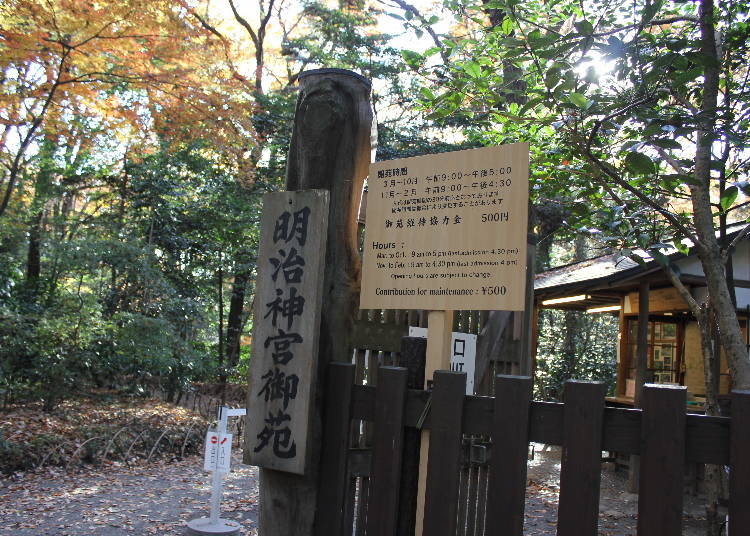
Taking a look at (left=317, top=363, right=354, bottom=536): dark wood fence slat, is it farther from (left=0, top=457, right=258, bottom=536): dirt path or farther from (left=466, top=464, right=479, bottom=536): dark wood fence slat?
(left=0, top=457, right=258, bottom=536): dirt path

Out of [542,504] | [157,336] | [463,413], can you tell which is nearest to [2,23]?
[157,336]

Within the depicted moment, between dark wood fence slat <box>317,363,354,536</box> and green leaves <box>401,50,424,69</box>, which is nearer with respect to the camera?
dark wood fence slat <box>317,363,354,536</box>

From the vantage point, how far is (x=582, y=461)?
2.16 metres

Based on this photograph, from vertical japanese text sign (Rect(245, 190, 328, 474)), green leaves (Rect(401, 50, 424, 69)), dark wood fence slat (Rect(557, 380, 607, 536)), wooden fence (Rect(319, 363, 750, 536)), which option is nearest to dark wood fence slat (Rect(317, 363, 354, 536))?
wooden fence (Rect(319, 363, 750, 536))

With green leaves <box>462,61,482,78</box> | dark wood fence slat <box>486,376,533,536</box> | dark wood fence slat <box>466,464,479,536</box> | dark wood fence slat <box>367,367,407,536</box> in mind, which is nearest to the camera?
dark wood fence slat <box>486,376,533,536</box>

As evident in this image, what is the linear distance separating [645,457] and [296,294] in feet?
5.06

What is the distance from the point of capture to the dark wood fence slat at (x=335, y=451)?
2775mm

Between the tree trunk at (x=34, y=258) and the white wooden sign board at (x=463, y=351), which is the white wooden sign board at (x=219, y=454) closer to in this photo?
the white wooden sign board at (x=463, y=351)

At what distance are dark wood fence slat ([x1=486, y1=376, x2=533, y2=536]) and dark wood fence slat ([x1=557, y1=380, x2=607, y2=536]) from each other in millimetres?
146

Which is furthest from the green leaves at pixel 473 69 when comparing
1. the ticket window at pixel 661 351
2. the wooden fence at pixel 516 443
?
the ticket window at pixel 661 351

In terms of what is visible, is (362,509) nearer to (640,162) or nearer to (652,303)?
(640,162)

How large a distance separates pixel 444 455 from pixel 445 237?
2.86 feet

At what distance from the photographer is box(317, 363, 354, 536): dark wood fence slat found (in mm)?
2775

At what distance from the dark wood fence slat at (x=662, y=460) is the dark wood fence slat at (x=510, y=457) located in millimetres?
393
